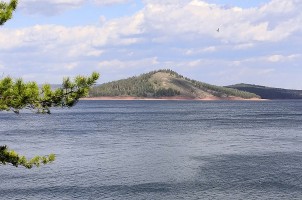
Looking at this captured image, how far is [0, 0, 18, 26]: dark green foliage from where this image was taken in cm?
2572

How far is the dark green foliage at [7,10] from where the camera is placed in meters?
25.7

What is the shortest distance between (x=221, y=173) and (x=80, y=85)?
43373mm

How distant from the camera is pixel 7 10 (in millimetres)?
25984

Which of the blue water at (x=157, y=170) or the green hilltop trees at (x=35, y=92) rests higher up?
the green hilltop trees at (x=35, y=92)

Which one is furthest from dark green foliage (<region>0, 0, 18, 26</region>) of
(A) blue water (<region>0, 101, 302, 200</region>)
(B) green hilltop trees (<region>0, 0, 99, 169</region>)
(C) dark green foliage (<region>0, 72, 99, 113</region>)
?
(A) blue water (<region>0, 101, 302, 200</region>)

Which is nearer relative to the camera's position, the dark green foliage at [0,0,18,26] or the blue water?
the dark green foliage at [0,0,18,26]

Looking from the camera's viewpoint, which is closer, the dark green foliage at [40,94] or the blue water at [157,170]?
the dark green foliage at [40,94]

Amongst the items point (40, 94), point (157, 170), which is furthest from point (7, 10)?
point (157, 170)

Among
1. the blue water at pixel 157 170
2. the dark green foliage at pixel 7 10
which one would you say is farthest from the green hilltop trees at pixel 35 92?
the blue water at pixel 157 170

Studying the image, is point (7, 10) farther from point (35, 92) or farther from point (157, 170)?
point (157, 170)

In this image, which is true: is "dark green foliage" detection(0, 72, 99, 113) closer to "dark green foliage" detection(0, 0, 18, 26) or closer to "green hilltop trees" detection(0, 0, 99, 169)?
"green hilltop trees" detection(0, 0, 99, 169)

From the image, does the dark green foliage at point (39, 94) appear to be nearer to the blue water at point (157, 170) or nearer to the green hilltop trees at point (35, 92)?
the green hilltop trees at point (35, 92)

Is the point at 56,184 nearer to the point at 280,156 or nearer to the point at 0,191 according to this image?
the point at 0,191

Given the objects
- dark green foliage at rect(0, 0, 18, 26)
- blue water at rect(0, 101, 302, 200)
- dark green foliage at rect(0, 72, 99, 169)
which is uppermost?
dark green foliage at rect(0, 0, 18, 26)
